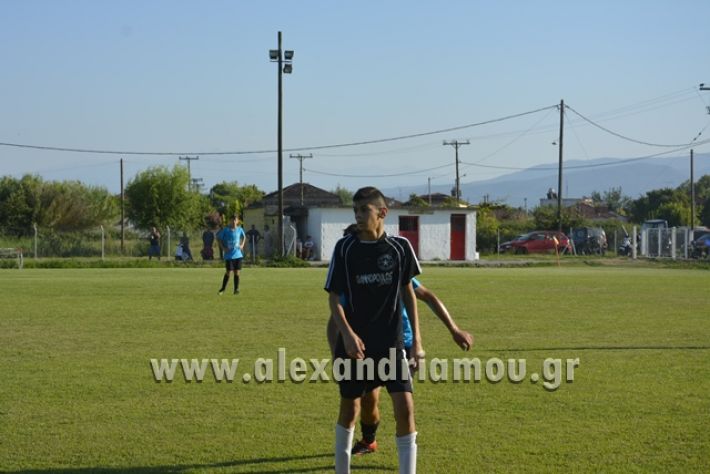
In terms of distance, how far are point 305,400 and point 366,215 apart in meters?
3.66

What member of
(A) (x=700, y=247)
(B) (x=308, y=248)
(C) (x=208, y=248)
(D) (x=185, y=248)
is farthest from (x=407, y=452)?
(A) (x=700, y=247)

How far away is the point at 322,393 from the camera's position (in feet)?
32.1

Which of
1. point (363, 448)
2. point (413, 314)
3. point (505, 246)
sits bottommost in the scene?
point (363, 448)

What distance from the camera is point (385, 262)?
6.25 m

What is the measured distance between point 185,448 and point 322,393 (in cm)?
254

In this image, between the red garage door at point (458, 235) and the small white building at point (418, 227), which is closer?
the small white building at point (418, 227)

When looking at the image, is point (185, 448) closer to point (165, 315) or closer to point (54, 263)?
point (165, 315)

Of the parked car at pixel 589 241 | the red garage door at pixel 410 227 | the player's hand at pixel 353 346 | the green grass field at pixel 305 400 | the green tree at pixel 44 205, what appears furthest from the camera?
the green tree at pixel 44 205

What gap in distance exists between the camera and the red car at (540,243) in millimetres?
61125

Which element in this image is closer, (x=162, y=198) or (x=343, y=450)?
(x=343, y=450)

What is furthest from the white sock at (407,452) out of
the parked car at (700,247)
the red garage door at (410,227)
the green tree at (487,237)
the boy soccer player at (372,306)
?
the green tree at (487,237)

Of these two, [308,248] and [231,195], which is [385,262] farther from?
[231,195]

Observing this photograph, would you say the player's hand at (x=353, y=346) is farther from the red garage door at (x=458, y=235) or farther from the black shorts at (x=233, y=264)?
the red garage door at (x=458, y=235)

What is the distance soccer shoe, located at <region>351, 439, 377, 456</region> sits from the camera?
7398 millimetres
